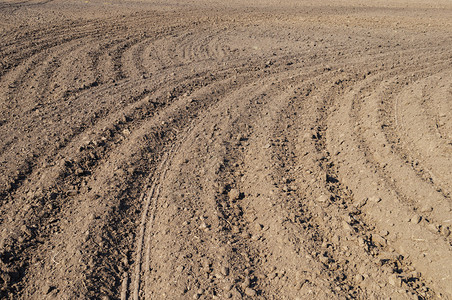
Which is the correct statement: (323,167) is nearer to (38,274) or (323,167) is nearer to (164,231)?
Answer: (164,231)

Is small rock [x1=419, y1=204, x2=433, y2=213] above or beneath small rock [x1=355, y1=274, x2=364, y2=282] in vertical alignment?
above

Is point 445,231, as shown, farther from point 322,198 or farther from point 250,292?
point 250,292

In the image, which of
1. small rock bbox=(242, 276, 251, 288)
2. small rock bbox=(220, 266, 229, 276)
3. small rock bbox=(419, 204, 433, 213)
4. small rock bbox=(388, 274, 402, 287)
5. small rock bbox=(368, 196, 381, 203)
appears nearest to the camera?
small rock bbox=(388, 274, 402, 287)

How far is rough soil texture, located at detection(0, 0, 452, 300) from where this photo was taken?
13.2 feet

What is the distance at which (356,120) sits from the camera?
6.91m

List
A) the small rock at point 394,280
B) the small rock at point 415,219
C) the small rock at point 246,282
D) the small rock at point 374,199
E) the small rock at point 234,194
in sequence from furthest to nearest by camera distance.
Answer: the small rock at point 234,194, the small rock at point 374,199, the small rock at point 415,219, the small rock at point 246,282, the small rock at point 394,280

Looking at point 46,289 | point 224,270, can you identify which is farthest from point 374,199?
point 46,289

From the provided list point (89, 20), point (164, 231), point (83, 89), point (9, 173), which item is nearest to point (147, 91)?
point (83, 89)

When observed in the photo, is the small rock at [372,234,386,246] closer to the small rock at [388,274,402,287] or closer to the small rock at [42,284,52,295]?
the small rock at [388,274,402,287]

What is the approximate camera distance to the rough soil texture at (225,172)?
4.03 meters

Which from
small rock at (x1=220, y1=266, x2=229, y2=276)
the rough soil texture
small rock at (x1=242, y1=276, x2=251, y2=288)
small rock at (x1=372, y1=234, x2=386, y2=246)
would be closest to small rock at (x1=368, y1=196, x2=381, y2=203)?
the rough soil texture

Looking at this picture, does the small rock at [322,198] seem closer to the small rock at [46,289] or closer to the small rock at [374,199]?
the small rock at [374,199]

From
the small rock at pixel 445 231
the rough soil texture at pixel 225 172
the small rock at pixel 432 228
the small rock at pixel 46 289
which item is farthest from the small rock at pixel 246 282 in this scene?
the small rock at pixel 445 231

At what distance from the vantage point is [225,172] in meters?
5.70
